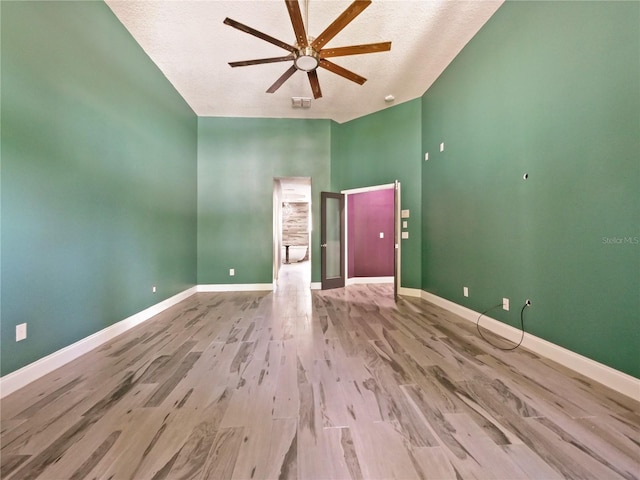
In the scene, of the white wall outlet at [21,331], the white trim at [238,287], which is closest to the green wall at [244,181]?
the white trim at [238,287]

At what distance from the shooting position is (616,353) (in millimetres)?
1599

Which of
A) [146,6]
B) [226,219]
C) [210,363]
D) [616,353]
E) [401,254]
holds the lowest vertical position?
[210,363]

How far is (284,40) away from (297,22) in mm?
1073

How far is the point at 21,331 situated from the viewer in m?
1.65

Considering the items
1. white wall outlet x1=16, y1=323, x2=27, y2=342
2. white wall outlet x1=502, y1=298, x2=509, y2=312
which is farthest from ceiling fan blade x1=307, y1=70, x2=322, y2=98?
white wall outlet x1=16, y1=323, x2=27, y2=342

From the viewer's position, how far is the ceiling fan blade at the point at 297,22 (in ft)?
5.98

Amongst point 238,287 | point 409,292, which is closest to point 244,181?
point 238,287

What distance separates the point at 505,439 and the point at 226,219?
4809 mm

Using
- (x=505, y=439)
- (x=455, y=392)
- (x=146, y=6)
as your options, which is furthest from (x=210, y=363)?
(x=146, y=6)

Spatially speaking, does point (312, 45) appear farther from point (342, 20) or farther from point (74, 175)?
point (74, 175)

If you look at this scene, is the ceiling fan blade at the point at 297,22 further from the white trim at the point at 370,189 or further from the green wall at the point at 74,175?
the white trim at the point at 370,189

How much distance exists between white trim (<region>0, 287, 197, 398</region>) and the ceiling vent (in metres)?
4.01

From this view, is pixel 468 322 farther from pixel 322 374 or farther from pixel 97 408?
pixel 97 408

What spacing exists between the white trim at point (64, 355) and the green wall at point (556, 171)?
13.6ft
